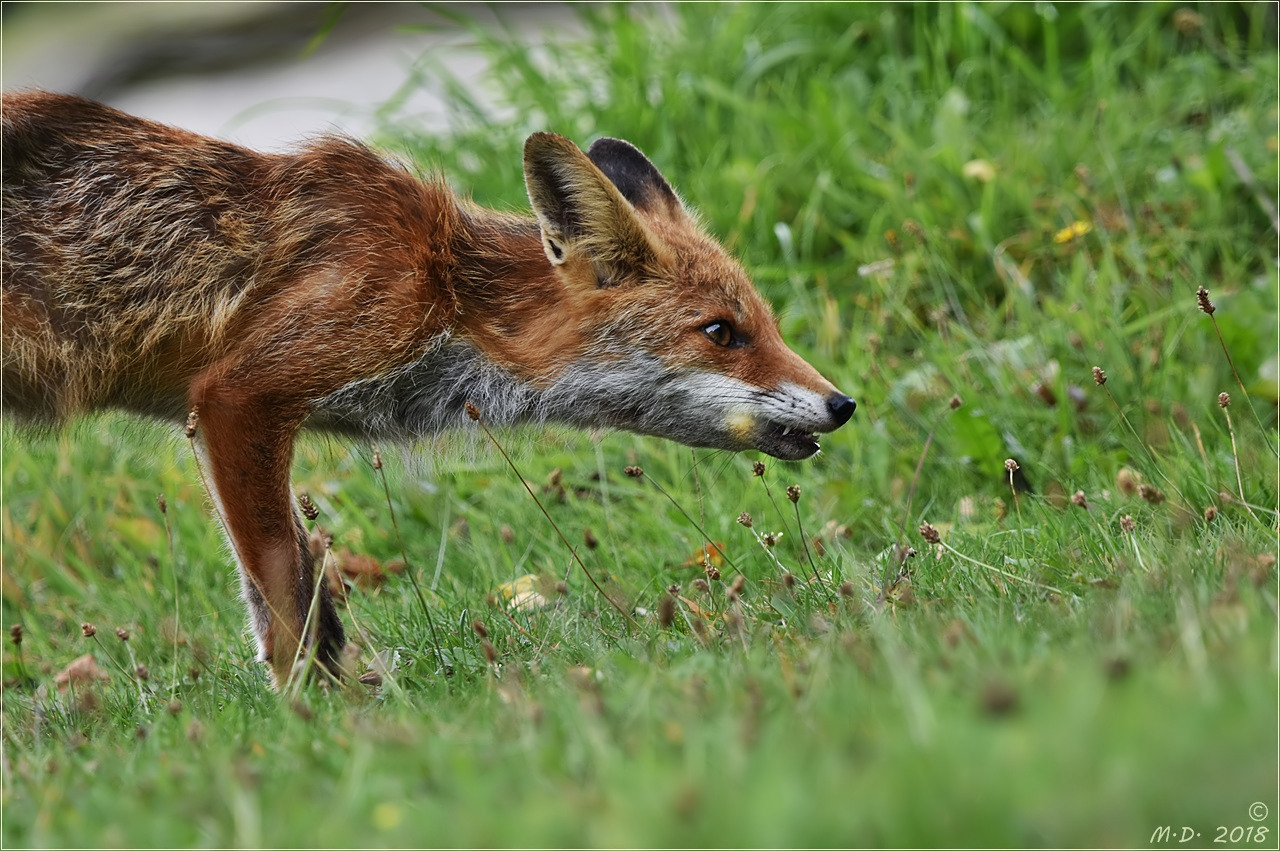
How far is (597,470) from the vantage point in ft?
19.3

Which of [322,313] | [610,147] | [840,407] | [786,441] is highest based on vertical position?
[610,147]

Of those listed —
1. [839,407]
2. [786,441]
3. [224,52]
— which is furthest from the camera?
[224,52]

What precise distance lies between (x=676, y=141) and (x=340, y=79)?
4946 mm

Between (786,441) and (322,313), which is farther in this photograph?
(786,441)

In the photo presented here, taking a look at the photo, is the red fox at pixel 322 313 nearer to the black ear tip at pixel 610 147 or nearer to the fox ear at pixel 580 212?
the fox ear at pixel 580 212

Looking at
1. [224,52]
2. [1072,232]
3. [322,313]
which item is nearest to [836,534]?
[322,313]

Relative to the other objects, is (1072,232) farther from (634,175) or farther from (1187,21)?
(634,175)

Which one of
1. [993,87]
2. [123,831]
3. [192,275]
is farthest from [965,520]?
[993,87]

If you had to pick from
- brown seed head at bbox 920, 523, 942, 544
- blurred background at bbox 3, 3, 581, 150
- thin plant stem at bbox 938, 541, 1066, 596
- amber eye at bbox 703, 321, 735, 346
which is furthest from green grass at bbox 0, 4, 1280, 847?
blurred background at bbox 3, 3, 581, 150

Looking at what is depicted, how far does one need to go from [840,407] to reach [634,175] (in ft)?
5.02

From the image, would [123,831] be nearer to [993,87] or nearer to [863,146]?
[863,146]

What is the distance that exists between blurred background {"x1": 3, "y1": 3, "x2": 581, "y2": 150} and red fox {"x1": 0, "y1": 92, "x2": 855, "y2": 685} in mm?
5057

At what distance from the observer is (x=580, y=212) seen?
4504mm

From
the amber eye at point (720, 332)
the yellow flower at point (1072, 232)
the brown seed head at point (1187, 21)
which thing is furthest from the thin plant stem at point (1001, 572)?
the brown seed head at point (1187, 21)
